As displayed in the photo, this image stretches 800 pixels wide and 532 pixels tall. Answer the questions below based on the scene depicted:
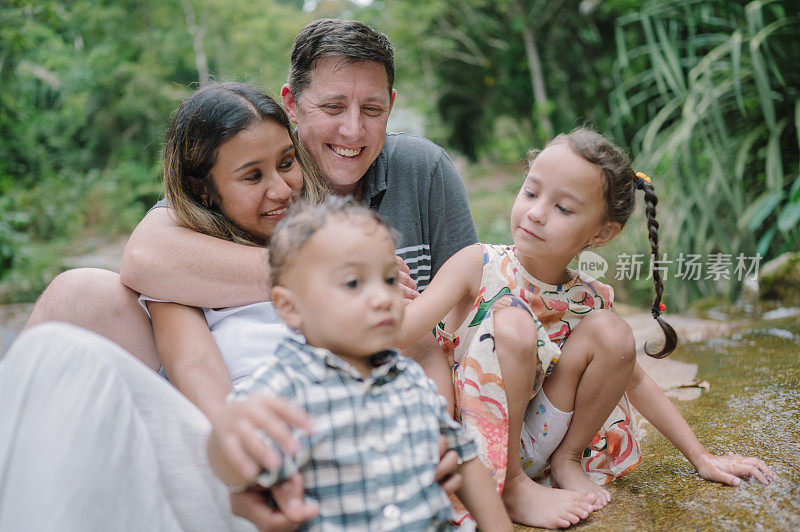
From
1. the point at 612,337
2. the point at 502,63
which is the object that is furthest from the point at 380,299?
the point at 502,63

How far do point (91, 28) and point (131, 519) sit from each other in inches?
623

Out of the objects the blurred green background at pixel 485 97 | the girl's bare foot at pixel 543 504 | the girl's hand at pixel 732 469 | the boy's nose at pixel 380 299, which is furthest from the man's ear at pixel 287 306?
the girl's hand at pixel 732 469

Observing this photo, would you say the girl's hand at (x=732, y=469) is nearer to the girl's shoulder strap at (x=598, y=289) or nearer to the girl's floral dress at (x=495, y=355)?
the girl's floral dress at (x=495, y=355)

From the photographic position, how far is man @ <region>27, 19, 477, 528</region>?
1.58m

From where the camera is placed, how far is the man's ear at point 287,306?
1207mm

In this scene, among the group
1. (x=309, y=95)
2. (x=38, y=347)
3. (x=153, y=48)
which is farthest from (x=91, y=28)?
(x=38, y=347)

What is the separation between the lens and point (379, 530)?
112cm

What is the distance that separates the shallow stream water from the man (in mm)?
557

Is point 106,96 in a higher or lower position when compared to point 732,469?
lower

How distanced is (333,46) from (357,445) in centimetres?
131

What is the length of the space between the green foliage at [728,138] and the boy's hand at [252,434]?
3403 mm

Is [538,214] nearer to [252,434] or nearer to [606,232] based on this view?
[606,232]

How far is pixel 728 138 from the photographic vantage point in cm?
394

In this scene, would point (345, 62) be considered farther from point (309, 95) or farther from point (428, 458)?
point (428, 458)
